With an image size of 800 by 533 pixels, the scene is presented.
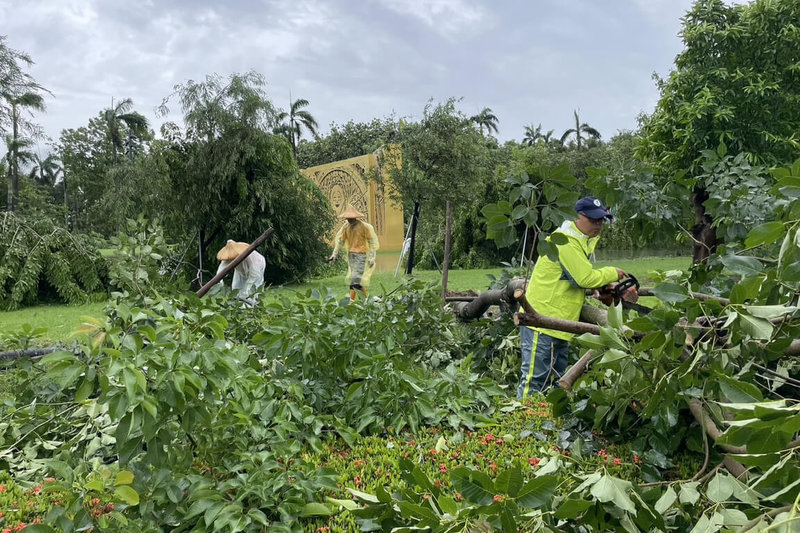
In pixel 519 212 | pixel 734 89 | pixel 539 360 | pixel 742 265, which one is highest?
pixel 734 89

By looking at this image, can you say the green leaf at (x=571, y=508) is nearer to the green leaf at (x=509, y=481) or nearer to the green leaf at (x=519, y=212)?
the green leaf at (x=509, y=481)

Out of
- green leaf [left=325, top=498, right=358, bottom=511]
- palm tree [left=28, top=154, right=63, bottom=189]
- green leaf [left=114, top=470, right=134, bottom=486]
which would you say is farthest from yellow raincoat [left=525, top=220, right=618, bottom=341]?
palm tree [left=28, top=154, right=63, bottom=189]

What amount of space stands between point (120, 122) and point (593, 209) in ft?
133

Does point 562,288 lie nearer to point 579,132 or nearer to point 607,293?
point 607,293

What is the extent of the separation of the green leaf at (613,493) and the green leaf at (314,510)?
42.0 inches

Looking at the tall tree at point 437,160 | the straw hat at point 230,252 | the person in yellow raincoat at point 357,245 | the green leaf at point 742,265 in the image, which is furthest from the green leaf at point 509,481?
the tall tree at point 437,160

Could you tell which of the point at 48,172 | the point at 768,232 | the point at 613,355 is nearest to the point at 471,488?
the point at 613,355

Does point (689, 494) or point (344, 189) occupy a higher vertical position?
point (344, 189)

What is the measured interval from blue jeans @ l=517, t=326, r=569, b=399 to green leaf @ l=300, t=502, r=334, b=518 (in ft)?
6.28

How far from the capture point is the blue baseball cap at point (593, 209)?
343cm

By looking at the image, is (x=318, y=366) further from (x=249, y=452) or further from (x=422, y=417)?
(x=249, y=452)

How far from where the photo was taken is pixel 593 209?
347cm

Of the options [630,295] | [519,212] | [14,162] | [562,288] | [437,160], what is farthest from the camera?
[14,162]

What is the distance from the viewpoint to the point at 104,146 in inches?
1607
